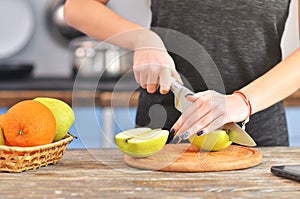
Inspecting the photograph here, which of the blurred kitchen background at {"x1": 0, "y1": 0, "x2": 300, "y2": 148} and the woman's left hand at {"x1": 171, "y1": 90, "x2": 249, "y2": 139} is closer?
the woman's left hand at {"x1": 171, "y1": 90, "x2": 249, "y2": 139}

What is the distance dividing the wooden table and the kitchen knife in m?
0.06

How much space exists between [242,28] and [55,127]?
2.32 feet

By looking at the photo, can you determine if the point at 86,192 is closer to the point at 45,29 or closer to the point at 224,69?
the point at 224,69

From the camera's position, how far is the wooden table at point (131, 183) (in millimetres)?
988

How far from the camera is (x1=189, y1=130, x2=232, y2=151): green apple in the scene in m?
1.26

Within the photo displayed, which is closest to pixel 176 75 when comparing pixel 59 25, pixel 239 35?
pixel 239 35

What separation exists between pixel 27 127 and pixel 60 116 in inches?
4.2

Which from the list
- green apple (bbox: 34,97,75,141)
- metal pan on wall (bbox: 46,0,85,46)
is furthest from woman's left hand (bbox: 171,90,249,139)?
metal pan on wall (bbox: 46,0,85,46)

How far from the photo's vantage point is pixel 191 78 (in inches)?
49.2

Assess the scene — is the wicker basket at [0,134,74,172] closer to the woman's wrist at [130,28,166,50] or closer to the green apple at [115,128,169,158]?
the green apple at [115,128,169,158]

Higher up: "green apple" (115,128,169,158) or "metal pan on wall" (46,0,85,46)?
"green apple" (115,128,169,158)

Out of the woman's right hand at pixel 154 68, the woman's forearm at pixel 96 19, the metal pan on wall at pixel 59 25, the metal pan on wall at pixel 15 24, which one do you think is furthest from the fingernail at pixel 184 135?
the metal pan on wall at pixel 15 24

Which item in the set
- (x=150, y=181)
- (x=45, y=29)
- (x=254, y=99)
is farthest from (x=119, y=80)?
(x=45, y=29)

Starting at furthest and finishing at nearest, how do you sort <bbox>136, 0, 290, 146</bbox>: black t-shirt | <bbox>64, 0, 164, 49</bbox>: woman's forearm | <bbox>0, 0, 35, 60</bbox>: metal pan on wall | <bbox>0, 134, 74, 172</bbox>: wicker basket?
<bbox>0, 0, 35, 60</bbox>: metal pan on wall < <bbox>136, 0, 290, 146</bbox>: black t-shirt < <bbox>64, 0, 164, 49</bbox>: woman's forearm < <bbox>0, 134, 74, 172</bbox>: wicker basket
